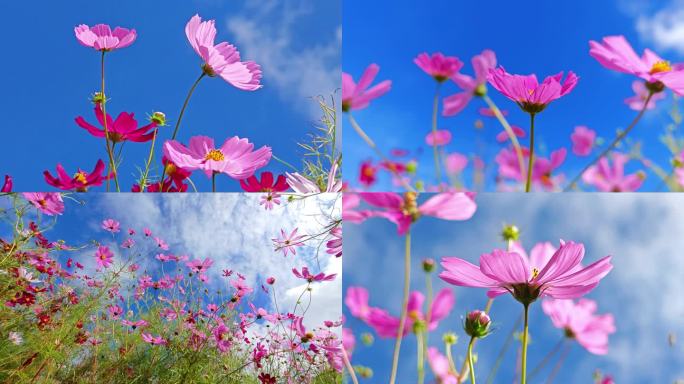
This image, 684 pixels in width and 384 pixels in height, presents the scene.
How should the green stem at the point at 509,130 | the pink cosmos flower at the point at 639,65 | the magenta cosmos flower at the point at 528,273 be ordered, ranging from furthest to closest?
the green stem at the point at 509,130 < the pink cosmos flower at the point at 639,65 < the magenta cosmos flower at the point at 528,273

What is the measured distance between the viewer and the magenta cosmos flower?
0.83 m

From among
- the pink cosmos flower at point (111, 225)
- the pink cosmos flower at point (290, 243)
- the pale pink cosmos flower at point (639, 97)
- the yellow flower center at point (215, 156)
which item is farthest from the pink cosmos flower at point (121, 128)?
the pale pink cosmos flower at point (639, 97)

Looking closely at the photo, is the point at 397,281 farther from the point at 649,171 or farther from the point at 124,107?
the point at 124,107

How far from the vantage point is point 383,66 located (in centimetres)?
127

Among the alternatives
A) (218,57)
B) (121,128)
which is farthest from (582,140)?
(121,128)

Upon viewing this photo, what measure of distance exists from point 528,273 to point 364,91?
0.57 meters

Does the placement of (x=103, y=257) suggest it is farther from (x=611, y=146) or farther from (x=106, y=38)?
(x=611, y=146)

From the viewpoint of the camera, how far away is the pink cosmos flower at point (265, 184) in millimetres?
1305

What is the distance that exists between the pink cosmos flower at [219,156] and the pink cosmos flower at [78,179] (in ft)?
0.46

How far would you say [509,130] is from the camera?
119cm

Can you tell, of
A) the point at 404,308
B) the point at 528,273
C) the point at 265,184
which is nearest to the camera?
the point at 528,273

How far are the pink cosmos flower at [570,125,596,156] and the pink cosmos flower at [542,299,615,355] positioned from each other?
277 mm

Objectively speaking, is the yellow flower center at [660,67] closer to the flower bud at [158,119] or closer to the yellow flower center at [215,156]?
the yellow flower center at [215,156]

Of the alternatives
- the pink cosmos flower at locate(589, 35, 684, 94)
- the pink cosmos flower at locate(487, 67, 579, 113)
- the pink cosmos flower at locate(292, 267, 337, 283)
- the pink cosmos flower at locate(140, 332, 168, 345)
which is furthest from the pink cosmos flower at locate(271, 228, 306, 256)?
the pink cosmos flower at locate(589, 35, 684, 94)
